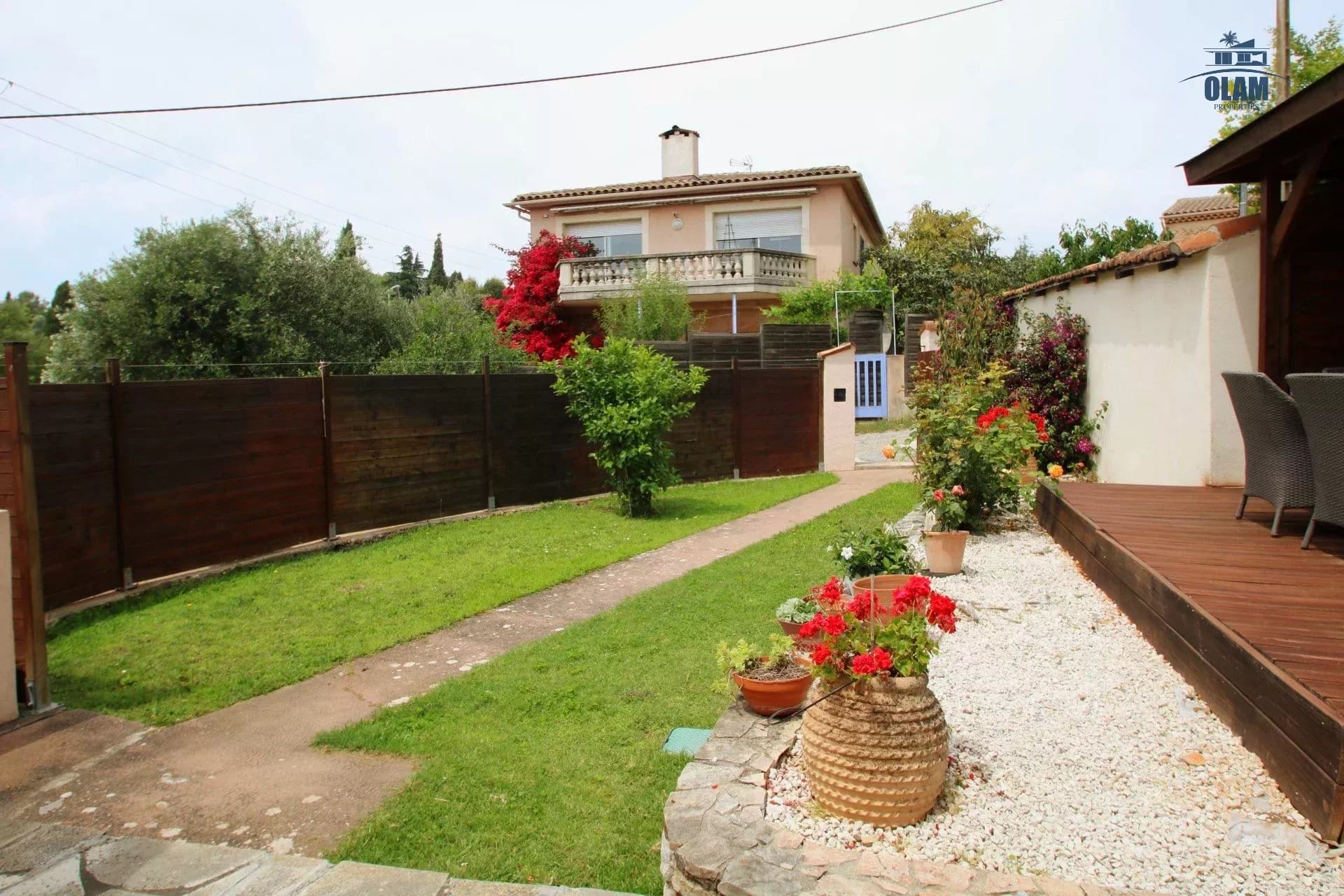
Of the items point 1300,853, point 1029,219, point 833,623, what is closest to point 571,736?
point 833,623

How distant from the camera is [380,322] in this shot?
65.4 feet

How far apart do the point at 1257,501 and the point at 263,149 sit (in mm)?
16710

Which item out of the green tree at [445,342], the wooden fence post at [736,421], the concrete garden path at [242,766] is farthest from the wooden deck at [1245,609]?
the green tree at [445,342]

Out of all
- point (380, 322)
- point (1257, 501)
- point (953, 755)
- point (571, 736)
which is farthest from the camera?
point (380, 322)

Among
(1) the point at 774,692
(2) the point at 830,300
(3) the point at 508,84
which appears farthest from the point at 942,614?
(2) the point at 830,300

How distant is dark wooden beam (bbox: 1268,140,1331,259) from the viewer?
254 inches

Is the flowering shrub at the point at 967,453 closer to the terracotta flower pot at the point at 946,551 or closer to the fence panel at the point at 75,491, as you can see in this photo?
the terracotta flower pot at the point at 946,551

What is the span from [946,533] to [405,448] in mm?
6785

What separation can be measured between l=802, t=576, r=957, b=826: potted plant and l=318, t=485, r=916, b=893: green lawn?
843 millimetres

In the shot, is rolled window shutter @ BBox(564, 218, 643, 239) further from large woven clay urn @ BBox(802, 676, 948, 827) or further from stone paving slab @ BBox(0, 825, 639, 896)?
large woven clay urn @ BBox(802, 676, 948, 827)

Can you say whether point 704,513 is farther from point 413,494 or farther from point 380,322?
point 380,322

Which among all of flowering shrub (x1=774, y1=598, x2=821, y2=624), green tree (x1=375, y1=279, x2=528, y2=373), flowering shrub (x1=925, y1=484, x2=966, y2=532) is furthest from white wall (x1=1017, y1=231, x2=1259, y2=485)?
green tree (x1=375, y1=279, x2=528, y2=373)

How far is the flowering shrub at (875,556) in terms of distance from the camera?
6.60 meters

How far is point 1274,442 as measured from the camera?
555 cm
